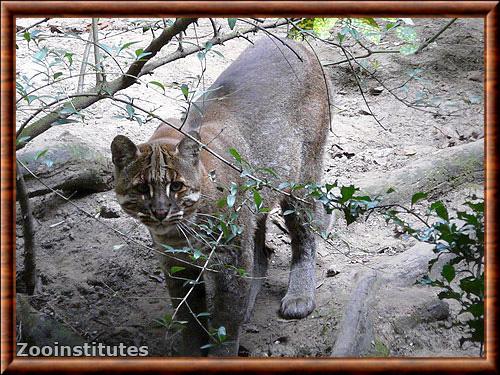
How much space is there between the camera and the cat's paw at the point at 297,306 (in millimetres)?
4848

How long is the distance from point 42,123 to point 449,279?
88.8 inches

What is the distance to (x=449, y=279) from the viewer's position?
3195mm

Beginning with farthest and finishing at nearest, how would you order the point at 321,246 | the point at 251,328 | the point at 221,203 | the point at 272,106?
the point at 321,246, the point at 272,106, the point at 251,328, the point at 221,203

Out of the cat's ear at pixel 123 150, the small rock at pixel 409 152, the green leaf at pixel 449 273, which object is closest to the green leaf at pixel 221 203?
the cat's ear at pixel 123 150

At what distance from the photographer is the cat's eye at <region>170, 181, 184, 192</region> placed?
12.5 feet

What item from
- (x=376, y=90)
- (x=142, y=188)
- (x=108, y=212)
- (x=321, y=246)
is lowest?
(x=321, y=246)

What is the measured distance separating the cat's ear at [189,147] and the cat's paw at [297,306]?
1.45 m

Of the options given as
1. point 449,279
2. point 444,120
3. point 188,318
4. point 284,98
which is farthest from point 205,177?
point 444,120

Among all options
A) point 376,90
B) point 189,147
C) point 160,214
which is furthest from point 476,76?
point 160,214

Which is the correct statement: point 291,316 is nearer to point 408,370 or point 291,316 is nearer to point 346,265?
point 346,265

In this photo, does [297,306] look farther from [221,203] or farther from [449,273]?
[449,273]

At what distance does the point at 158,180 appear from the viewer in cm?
377

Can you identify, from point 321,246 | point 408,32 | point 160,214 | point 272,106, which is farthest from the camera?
point 321,246

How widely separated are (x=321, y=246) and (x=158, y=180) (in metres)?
2.28
